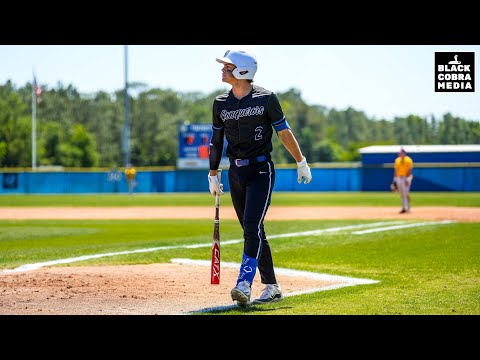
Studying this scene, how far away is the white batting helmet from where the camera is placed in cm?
741

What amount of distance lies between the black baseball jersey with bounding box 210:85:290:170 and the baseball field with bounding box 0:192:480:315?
4.49 feet

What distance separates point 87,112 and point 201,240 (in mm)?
78408

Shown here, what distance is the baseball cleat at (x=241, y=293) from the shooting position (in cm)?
718

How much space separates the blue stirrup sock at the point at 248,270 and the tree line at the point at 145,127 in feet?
133

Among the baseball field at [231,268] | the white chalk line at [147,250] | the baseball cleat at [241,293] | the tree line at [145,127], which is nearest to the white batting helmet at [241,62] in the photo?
the baseball cleat at [241,293]

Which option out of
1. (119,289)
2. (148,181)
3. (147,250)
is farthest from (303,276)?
(148,181)

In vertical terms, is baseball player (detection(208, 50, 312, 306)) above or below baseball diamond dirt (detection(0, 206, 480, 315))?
above

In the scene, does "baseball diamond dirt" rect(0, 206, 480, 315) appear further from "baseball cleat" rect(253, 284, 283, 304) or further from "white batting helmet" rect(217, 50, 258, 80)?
"white batting helmet" rect(217, 50, 258, 80)

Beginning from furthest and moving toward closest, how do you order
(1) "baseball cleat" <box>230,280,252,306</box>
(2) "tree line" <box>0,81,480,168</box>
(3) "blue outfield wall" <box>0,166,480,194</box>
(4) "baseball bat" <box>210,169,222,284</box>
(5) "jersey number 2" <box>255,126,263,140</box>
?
(2) "tree line" <box>0,81,480,168</box> → (3) "blue outfield wall" <box>0,166,480,194</box> → (4) "baseball bat" <box>210,169,222,284</box> → (5) "jersey number 2" <box>255,126,263,140</box> → (1) "baseball cleat" <box>230,280,252,306</box>

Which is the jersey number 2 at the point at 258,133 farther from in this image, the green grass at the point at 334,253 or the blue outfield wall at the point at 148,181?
the blue outfield wall at the point at 148,181

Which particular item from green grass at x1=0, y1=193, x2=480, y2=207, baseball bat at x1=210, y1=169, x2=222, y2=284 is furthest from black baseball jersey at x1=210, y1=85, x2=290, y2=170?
green grass at x1=0, y1=193, x2=480, y2=207
